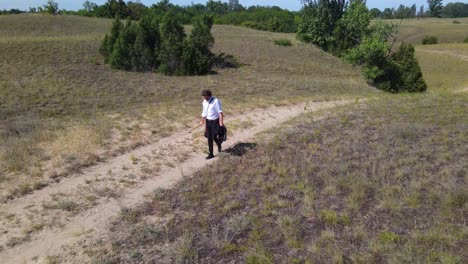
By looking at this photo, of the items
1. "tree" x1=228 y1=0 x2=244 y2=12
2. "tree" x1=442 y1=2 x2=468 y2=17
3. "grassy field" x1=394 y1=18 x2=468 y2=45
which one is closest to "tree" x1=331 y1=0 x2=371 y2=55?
"grassy field" x1=394 y1=18 x2=468 y2=45

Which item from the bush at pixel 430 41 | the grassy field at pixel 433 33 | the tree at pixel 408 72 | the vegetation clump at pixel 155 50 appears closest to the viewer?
the vegetation clump at pixel 155 50

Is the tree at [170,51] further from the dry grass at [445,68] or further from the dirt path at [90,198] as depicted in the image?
the dry grass at [445,68]

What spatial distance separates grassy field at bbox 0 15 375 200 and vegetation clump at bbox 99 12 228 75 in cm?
154

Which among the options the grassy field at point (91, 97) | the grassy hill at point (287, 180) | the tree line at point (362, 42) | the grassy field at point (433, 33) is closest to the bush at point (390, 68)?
the tree line at point (362, 42)

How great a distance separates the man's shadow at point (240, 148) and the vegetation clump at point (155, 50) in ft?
54.9

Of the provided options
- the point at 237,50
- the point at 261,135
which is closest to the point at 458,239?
the point at 261,135

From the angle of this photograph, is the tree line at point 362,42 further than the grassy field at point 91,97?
Yes

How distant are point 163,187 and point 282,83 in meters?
17.1

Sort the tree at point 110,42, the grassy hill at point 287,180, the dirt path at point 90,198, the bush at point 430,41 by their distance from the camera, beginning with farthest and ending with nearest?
the bush at point 430,41, the tree at point 110,42, the dirt path at point 90,198, the grassy hill at point 287,180

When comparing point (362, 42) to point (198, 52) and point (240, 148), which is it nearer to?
point (198, 52)

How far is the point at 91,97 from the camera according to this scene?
19.0 metres

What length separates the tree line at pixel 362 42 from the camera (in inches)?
1314

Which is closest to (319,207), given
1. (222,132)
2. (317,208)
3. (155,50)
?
(317,208)

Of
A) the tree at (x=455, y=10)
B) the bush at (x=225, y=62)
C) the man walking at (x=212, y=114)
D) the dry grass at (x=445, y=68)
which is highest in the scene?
the tree at (x=455, y=10)
